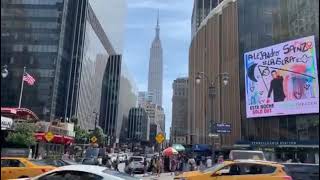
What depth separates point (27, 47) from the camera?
96.9 meters

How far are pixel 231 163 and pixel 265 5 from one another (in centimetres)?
5377

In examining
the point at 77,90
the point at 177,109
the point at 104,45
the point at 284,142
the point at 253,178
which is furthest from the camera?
the point at 177,109

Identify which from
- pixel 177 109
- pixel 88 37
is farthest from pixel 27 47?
pixel 177 109

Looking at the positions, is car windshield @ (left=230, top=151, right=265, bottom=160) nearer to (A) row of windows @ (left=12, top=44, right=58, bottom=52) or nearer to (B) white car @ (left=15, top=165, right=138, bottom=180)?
(B) white car @ (left=15, top=165, right=138, bottom=180)

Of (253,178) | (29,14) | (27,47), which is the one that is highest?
(29,14)

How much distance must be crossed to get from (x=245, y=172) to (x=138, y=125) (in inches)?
7121

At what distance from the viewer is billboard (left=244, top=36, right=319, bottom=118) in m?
53.5

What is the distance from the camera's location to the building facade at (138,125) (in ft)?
635

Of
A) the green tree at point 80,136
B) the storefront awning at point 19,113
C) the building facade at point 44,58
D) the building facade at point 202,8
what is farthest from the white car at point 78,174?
the building facade at point 202,8

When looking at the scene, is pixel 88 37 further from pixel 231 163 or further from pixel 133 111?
pixel 231 163

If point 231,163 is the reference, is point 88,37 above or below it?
above

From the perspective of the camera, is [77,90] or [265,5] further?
[77,90]

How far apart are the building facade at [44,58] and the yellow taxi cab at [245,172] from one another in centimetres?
8068

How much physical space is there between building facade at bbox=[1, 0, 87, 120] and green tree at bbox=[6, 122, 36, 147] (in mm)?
41610
